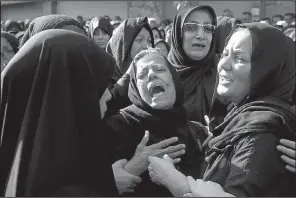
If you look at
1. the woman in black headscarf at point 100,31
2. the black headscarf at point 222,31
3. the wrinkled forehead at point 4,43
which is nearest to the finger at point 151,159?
the black headscarf at point 222,31

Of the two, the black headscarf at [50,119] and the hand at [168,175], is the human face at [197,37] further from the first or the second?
the black headscarf at [50,119]

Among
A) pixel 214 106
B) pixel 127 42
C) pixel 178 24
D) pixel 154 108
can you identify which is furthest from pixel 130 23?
pixel 154 108

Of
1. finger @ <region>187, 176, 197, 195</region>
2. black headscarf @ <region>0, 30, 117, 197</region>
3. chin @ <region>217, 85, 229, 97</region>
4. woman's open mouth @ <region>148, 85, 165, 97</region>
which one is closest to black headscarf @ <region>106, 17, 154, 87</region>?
woman's open mouth @ <region>148, 85, 165, 97</region>

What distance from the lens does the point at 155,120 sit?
2.29m

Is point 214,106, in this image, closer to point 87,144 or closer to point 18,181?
point 87,144

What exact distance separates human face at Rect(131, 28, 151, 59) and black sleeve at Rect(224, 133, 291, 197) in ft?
7.54

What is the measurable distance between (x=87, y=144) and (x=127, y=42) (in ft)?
7.87

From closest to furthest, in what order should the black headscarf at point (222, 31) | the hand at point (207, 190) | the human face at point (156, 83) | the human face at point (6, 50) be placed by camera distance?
the hand at point (207, 190)
the human face at point (156, 83)
the black headscarf at point (222, 31)
the human face at point (6, 50)

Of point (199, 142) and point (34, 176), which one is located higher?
point (34, 176)

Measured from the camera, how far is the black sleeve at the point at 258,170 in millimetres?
1724

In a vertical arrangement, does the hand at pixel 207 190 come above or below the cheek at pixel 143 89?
below

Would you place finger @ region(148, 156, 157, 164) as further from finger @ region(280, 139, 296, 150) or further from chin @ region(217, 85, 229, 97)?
finger @ region(280, 139, 296, 150)

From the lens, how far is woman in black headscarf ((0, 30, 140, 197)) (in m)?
1.56

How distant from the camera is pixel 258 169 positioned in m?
1.72
